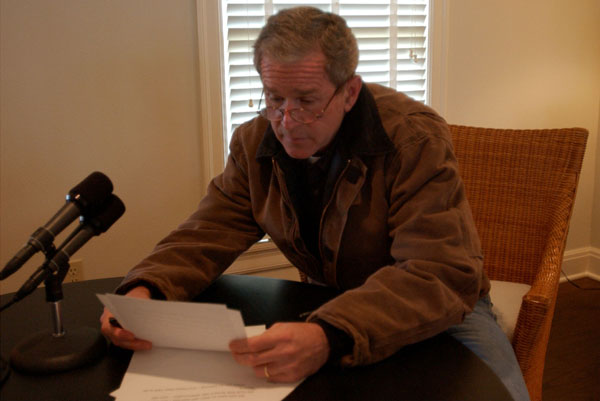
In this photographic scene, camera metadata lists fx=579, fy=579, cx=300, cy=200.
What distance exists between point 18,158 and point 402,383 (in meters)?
1.63

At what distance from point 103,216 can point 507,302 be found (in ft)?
3.96

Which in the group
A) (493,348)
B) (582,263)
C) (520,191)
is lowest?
(582,263)

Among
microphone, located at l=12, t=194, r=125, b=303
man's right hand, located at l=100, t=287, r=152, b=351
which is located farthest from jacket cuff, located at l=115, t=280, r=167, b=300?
microphone, located at l=12, t=194, r=125, b=303

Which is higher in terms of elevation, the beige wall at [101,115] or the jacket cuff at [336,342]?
the beige wall at [101,115]

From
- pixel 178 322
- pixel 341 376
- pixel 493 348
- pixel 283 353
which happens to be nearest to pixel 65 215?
pixel 178 322

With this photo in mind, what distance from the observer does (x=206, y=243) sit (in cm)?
142

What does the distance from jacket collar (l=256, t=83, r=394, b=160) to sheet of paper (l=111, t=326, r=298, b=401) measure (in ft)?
1.84

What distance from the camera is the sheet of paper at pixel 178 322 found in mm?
915

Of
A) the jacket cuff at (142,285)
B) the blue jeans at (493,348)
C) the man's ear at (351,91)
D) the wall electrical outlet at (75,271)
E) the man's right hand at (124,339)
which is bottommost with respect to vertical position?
the wall electrical outlet at (75,271)

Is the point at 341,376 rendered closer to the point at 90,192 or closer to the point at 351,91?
the point at 90,192

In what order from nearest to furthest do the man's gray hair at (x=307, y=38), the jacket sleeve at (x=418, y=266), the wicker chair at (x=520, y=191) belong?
the jacket sleeve at (x=418, y=266), the man's gray hair at (x=307, y=38), the wicker chair at (x=520, y=191)

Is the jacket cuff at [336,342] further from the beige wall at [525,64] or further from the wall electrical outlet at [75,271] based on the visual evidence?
the beige wall at [525,64]

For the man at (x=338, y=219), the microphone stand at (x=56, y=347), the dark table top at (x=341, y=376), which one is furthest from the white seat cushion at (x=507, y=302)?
the microphone stand at (x=56, y=347)

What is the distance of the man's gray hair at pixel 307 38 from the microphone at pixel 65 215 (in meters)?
0.47
